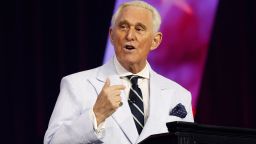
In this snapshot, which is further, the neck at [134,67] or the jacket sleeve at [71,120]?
the neck at [134,67]

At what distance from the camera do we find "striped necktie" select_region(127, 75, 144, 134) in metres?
2.43

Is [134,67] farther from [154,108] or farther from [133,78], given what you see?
[154,108]

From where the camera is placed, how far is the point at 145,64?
262cm

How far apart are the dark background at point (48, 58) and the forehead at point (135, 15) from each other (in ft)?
3.64

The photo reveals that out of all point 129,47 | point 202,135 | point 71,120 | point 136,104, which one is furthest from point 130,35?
point 202,135

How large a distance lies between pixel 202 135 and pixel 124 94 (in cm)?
84

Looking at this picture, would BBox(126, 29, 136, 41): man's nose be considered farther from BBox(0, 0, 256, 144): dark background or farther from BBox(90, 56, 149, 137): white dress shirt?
BBox(0, 0, 256, 144): dark background

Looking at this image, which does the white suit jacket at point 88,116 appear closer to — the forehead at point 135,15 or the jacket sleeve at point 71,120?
the jacket sleeve at point 71,120

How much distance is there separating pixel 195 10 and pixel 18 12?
3.52 feet

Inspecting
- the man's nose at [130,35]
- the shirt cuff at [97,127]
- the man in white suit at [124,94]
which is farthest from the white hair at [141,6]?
the shirt cuff at [97,127]

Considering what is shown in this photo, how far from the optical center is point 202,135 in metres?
1.66

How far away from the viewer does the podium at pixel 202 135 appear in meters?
1.64

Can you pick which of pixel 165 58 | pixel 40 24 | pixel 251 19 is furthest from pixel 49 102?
pixel 251 19

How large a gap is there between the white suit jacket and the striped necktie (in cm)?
3
